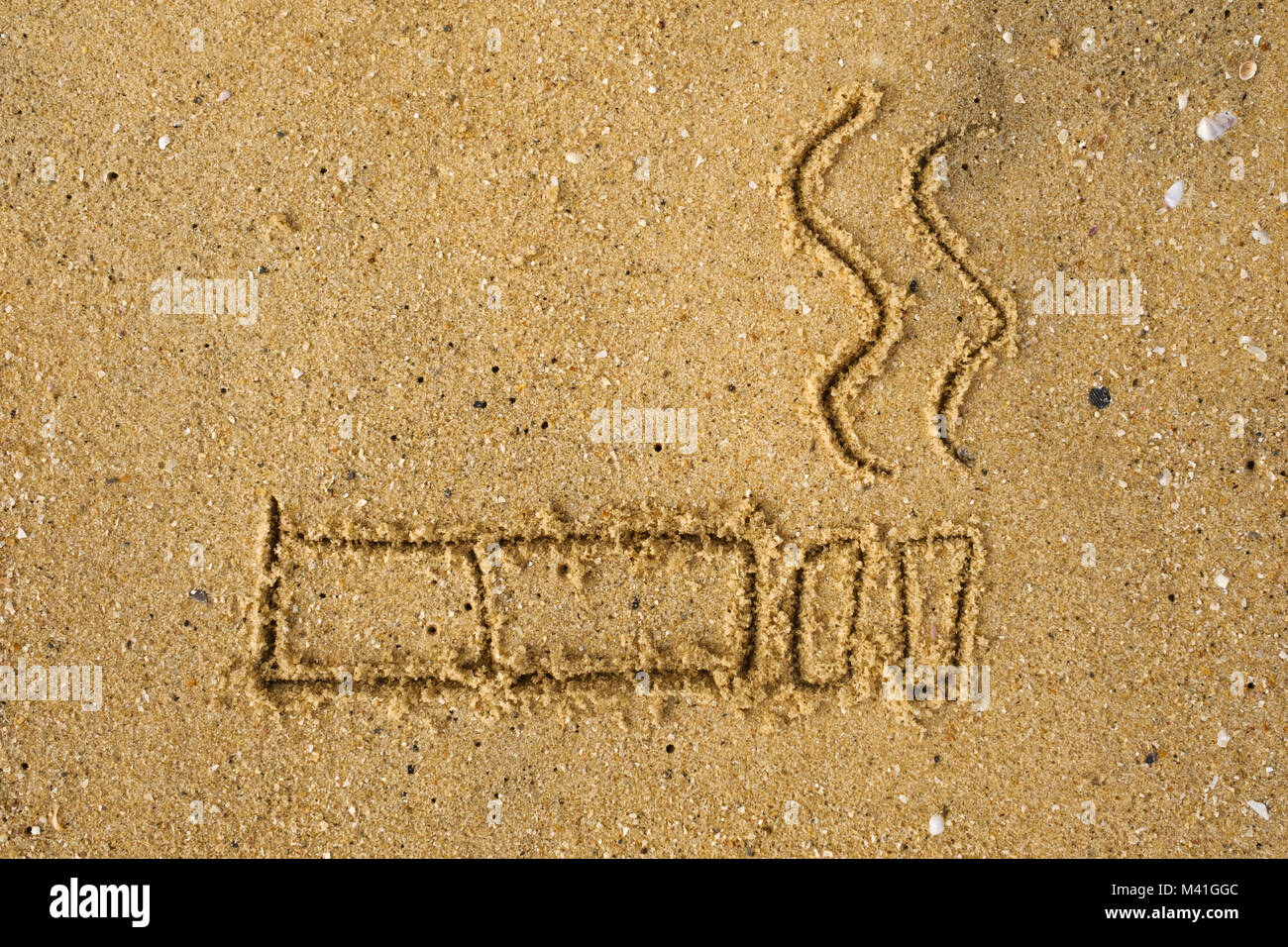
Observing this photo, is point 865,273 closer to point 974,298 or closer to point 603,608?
point 974,298

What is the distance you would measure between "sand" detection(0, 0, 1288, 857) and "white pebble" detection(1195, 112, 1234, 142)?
2 cm

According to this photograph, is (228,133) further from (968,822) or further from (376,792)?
(968,822)

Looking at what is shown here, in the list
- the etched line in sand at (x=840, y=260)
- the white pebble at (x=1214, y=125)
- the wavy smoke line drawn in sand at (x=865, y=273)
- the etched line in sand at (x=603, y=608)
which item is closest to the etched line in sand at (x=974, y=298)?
the wavy smoke line drawn in sand at (x=865, y=273)

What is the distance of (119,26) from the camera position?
2.19m

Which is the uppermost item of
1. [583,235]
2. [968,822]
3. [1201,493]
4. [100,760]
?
[583,235]

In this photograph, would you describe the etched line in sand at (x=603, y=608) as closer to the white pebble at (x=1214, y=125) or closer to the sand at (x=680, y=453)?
the sand at (x=680, y=453)

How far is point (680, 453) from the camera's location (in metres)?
2.15

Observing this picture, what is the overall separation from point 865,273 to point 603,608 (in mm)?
1088

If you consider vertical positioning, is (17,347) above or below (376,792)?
above

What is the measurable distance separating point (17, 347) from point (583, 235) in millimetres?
1506

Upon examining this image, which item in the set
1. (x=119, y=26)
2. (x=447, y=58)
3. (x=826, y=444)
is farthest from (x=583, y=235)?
(x=119, y=26)

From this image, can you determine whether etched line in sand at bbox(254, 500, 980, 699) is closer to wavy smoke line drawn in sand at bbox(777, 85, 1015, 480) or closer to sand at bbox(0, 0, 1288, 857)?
sand at bbox(0, 0, 1288, 857)

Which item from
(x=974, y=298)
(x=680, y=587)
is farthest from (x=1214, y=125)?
(x=680, y=587)

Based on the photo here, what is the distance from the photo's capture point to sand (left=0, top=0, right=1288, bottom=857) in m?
2.12
